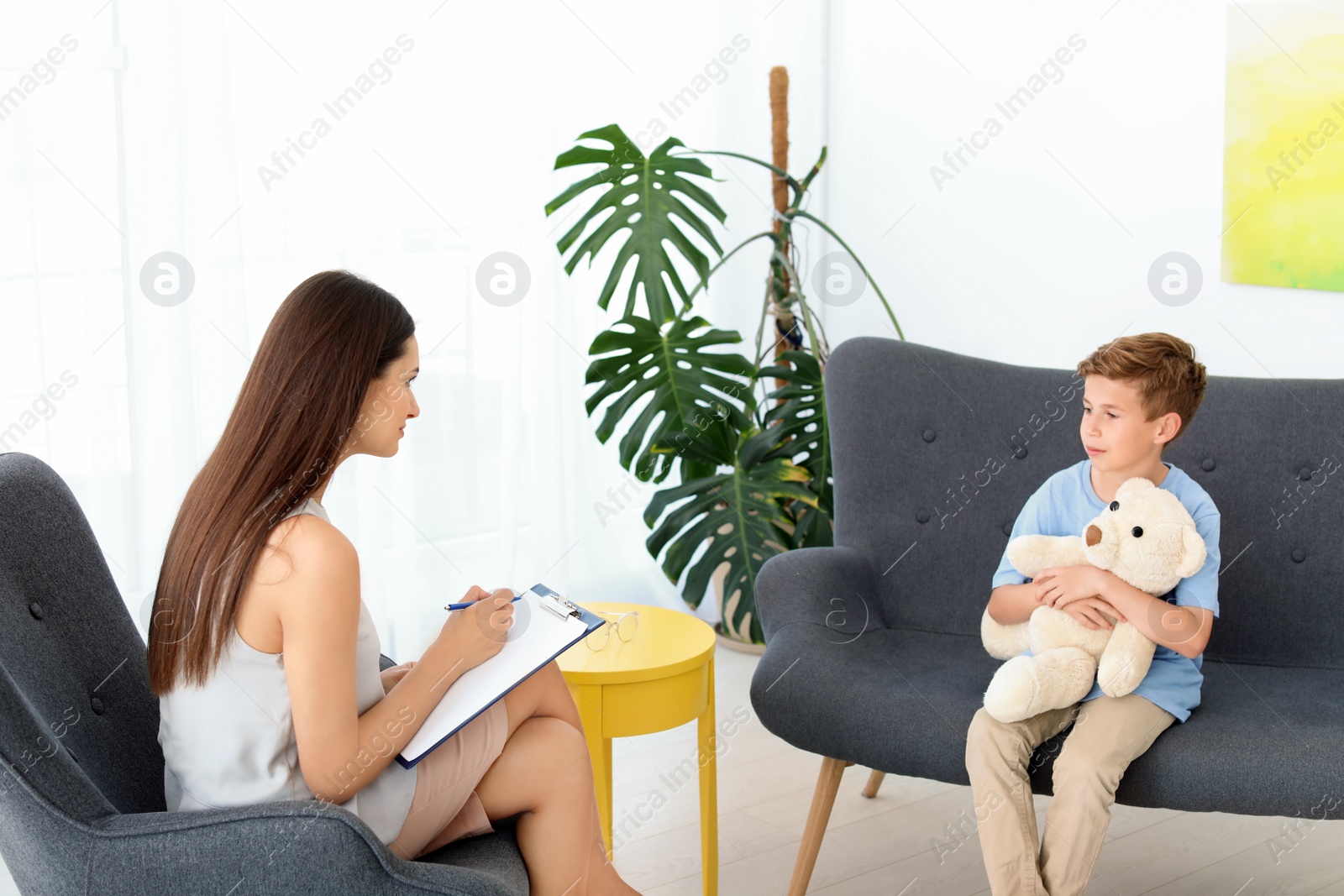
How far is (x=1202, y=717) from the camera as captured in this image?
1803 millimetres

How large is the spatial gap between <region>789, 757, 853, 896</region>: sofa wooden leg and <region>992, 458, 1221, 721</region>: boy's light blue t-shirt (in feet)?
1.27

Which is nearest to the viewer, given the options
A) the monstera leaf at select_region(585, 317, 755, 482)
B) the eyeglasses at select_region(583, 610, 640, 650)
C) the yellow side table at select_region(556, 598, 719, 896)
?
the yellow side table at select_region(556, 598, 719, 896)

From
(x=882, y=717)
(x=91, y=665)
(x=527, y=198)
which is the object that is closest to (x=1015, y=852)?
(x=882, y=717)

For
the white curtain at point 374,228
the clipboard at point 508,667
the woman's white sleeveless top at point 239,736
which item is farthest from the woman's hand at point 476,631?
the white curtain at point 374,228

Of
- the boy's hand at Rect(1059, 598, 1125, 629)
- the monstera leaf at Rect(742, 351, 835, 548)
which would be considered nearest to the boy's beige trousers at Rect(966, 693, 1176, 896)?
the boy's hand at Rect(1059, 598, 1125, 629)

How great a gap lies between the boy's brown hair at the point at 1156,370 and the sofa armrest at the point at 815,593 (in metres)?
0.63

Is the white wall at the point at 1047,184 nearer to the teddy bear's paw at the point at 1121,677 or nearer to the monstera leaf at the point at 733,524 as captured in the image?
the monstera leaf at the point at 733,524

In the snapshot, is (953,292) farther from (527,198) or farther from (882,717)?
(882,717)

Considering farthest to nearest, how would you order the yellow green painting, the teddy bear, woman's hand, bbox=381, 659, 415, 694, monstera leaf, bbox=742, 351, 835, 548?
monstera leaf, bbox=742, 351, 835, 548, the yellow green painting, the teddy bear, woman's hand, bbox=381, 659, 415, 694

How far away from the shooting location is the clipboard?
4.52 ft

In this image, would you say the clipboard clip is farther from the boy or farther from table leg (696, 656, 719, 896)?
the boy

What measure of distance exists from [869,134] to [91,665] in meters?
2.72

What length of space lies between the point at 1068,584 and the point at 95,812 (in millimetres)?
1356

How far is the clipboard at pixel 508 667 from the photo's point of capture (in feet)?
4.52
